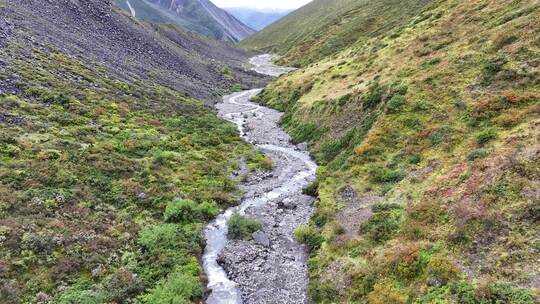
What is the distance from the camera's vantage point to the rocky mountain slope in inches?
933

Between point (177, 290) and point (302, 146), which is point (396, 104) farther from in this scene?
point (177, 290)

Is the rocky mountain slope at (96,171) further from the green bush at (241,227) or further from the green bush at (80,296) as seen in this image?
the green bush at (241,227)

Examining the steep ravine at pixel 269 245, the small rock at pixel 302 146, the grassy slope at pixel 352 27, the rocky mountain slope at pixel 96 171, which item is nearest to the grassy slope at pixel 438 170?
the small rock at pixel 302 146

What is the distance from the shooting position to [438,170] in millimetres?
30062

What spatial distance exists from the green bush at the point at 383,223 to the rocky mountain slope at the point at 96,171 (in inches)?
477

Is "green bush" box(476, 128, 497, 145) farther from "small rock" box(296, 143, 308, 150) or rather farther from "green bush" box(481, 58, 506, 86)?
"small rock" box(296, 143, 308, 150)

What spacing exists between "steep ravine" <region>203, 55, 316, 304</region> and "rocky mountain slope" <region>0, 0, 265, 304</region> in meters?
1.45

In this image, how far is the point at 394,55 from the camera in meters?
60.3

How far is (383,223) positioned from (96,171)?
25.8 metres

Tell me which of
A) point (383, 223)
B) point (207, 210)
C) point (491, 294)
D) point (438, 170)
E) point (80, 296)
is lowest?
point (80, 296)

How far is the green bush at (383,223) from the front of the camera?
26141 millimetres

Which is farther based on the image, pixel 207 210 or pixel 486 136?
pixel 207 210

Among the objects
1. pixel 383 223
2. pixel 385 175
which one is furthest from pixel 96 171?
pixel 385 175

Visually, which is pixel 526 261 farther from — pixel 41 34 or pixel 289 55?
pixel 289 55
